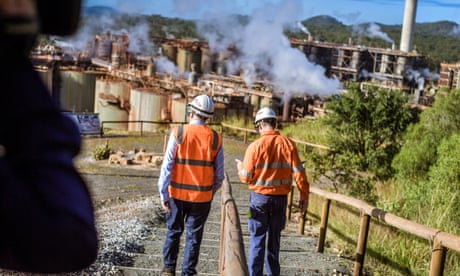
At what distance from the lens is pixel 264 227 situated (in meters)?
5.59

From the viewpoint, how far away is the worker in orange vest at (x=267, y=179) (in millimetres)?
5539

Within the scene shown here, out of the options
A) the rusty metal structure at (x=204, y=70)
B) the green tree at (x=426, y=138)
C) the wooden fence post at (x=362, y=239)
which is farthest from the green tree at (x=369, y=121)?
the rusty metal structure at (x=204, y=70)

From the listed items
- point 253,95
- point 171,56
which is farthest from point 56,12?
point 171,56

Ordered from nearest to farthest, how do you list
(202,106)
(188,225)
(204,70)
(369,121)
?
1. (202,106)
2. (188,225)
3. (369,121)
4. (204,70)

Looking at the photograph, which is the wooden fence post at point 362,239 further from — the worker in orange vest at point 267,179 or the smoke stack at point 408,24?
the smoke stack at point 408,24

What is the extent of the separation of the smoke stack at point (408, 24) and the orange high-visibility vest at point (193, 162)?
5829 centimetres

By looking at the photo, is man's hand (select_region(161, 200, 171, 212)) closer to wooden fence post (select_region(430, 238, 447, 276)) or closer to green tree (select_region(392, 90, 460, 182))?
wooden fence post (select_region(430, 238, 447, 276))

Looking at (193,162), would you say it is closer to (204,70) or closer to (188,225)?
(188,225)

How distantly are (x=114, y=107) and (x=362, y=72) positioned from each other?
29.0 meters

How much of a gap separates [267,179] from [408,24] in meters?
58.0

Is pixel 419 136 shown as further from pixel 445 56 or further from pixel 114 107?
pixel 445 56

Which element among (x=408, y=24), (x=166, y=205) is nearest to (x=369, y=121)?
(x=166, y=205)

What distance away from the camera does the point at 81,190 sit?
84 centimetres

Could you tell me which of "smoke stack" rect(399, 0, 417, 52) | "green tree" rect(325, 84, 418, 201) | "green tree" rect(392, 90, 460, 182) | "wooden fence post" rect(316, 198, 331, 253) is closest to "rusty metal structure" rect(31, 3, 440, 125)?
"smoke stack" rect(399, 0, 417, 52)
